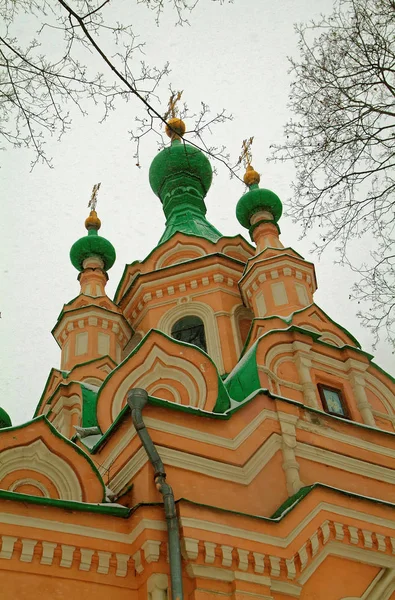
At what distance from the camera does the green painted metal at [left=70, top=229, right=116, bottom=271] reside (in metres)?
15.0

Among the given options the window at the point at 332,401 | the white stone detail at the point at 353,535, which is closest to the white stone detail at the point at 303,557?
the white stone detail at the point at 353,535

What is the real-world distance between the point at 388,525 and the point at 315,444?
1.13 m

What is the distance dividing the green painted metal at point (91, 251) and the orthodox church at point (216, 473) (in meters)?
3.89

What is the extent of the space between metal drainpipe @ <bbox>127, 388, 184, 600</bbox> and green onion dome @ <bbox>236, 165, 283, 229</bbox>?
24.3 feet

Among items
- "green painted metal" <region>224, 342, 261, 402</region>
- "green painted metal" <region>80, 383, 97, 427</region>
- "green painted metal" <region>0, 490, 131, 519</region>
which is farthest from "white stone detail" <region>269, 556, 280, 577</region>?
"green painted metal" <region>80, 383, 97, 427</region>

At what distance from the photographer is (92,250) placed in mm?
14961

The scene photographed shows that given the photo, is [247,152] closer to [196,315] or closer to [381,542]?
[196,315]

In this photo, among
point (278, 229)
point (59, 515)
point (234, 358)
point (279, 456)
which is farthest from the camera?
point (278, 229)

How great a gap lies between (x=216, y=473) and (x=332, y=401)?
2.40 metres

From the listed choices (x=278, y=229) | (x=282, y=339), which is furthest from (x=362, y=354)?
(x=278, y=229)

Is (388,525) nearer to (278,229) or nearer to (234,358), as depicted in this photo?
(234,358)

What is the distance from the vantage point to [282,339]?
362 inches

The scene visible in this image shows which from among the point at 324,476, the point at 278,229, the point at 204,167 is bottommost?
the point at 324,476

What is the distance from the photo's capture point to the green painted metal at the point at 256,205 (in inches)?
542
